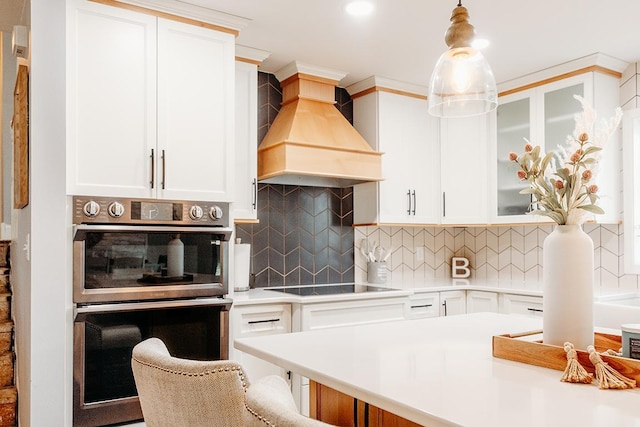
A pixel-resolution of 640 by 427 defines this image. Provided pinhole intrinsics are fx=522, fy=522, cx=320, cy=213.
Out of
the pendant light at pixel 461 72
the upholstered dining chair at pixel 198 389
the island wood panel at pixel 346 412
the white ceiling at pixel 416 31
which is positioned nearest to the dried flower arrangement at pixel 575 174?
the pendant light at pixel 461 72

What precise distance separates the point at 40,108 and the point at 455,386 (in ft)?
7.07

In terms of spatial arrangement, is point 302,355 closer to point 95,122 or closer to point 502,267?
point 95,122

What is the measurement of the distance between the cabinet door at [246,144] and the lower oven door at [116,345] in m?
0.79

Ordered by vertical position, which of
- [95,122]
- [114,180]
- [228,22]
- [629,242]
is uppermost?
[228,22]

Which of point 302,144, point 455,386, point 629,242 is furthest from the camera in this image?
point 629,242

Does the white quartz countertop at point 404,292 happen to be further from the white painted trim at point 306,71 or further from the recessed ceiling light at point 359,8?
the recessed ceiling light at point 359,8

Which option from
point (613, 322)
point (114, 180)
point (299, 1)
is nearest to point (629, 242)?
point (613, 322)

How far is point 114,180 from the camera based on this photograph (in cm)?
253

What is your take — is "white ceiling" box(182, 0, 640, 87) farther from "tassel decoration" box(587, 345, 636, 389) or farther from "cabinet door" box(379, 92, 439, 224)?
"tassel decoration" box(587, 345, 636, 389)

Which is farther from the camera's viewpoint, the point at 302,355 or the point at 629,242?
the point at 629,242

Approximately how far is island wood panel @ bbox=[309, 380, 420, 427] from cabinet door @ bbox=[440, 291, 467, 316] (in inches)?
96.3

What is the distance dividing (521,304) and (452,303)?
0.53 m

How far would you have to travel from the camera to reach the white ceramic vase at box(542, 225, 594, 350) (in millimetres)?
1401

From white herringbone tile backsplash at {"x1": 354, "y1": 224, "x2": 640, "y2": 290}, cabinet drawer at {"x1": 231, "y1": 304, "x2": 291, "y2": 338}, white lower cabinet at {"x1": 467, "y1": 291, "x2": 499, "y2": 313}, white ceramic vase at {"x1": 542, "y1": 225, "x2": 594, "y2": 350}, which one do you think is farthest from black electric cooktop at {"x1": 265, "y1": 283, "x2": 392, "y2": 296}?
white ceramic vase at {"x1": 542, "y1": 225, "x2": 594, "y2": 350}
